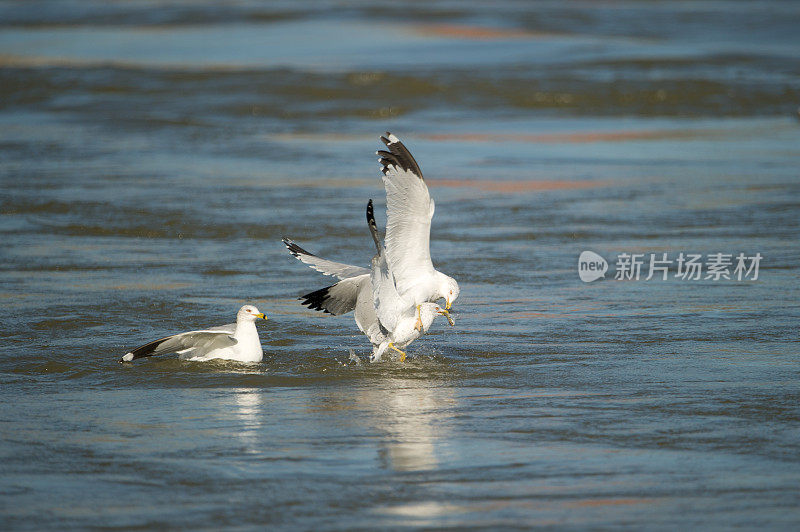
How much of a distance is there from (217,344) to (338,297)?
105 centimetres

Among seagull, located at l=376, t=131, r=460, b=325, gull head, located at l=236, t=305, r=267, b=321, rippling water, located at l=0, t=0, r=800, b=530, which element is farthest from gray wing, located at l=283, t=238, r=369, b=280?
gull head, located at l=236, t=305, r=267, b=321

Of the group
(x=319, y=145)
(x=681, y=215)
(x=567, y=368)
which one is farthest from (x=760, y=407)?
(x=319, y=145)

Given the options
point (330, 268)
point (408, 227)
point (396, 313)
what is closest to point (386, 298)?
point (396, 313)

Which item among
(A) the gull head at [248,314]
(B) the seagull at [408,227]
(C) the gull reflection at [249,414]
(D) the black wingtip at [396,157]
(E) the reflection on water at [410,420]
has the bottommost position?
(C) the gull reflection at [249,414]

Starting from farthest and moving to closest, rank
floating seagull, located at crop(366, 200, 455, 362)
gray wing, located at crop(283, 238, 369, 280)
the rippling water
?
gray wing, located at crop(283, 238, 369, 280)
floating seagull, located at crop(366, 200, 455, 362)
the rippling water

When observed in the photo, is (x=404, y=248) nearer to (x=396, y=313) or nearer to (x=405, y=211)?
(x=405, y=211)

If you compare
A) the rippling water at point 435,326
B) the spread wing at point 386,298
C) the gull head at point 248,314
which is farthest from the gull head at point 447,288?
the gull head at point 248,314

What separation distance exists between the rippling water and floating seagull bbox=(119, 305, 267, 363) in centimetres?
11

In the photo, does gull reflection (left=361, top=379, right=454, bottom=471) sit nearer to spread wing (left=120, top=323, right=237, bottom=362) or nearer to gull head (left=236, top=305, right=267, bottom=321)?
gull head (left=236, top=305, right=267, bottom=321)

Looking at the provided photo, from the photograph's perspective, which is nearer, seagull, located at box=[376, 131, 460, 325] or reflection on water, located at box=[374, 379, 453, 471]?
reflection on water, located at box=[374, 379, 453, 471]

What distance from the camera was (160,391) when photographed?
296 inches

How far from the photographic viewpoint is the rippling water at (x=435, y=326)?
579 cm

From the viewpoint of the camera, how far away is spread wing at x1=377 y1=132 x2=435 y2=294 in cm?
787

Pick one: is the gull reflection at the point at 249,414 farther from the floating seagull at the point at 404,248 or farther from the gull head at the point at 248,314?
the floating seagull at the point at 404,248
